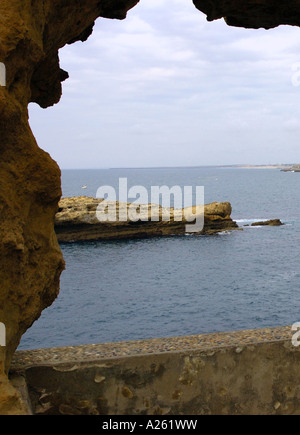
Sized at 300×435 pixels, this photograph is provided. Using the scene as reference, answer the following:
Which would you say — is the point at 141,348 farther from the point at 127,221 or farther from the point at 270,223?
the point at 270,223

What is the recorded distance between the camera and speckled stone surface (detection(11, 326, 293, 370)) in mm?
8312

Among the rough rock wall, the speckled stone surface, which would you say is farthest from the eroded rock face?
the speckled stone surface

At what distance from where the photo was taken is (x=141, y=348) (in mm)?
8797

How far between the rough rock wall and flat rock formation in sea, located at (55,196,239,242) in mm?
47756

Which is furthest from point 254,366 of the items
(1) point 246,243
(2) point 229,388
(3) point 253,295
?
(1) point 246,243

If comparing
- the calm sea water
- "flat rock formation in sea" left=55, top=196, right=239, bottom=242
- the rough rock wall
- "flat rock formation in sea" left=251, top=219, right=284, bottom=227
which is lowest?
the calm sea water

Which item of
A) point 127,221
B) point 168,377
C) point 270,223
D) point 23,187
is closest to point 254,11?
point 23,187

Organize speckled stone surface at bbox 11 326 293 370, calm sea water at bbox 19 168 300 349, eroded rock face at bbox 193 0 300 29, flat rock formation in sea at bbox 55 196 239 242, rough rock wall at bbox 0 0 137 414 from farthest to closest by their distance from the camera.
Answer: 1. flat rock formation in sea at bbox 55 196 239 242
2. calm sea water at bbox 19 168 300 349
3. eroded rock face at bbox 193 0 300 29
4. speckled stone surface at bbox 11 326 293 370
5. rough rock wall at bbox 0 0 137 414

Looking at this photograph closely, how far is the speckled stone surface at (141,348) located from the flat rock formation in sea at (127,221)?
46.6 m

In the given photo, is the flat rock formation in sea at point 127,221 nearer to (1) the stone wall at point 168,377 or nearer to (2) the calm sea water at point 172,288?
(2) the calm sea water at point 172,288

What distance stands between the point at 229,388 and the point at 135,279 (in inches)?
1334

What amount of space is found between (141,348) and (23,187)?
3.55 m

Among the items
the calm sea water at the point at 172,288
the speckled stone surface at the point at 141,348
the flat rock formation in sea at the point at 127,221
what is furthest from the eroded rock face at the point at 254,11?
the flat rock formation in sea at the point at 127,221

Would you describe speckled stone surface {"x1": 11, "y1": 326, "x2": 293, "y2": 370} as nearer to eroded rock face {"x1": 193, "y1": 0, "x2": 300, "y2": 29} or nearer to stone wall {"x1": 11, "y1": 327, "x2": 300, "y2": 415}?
stone wall {"x1": 11, "y1": 327, "x2": 300, "y2": 415}
